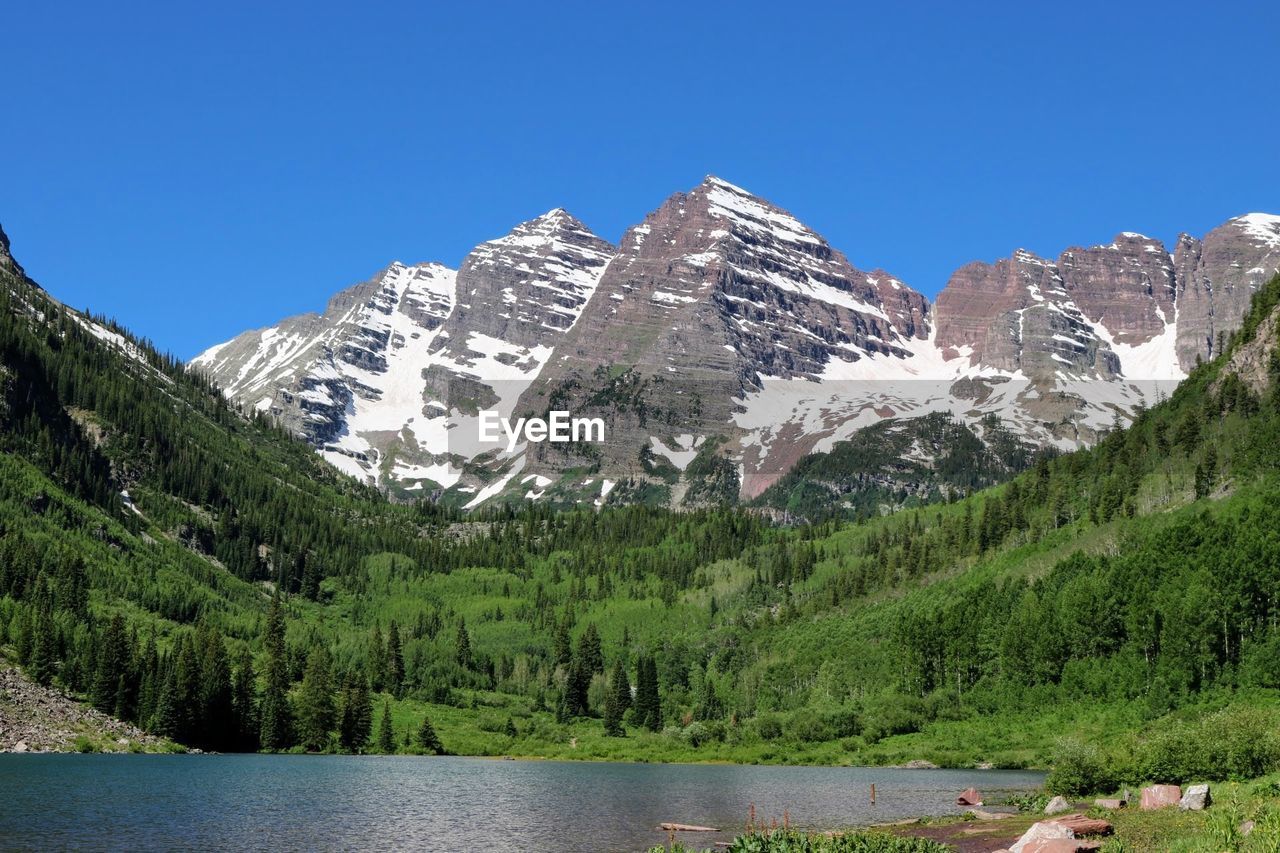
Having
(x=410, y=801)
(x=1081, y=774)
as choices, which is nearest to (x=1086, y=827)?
(x=1081, y=774)

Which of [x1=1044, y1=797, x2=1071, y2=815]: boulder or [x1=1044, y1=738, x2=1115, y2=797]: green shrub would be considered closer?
[x1=1044, y1=797, x2=1071, y2=815]: boulder

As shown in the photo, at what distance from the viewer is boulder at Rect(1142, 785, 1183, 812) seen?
72.9m

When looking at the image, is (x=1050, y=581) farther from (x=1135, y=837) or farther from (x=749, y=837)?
(x=749, y=837)

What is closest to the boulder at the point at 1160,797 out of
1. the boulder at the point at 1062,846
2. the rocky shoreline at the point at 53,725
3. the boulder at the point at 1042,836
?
the boulder at the point at 1042,836

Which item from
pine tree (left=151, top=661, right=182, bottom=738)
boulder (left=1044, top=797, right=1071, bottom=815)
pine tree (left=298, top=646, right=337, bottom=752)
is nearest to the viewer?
boulder (left=1044, top=797, right=1071, bottom=815)

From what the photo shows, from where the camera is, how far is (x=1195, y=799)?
68.4 m

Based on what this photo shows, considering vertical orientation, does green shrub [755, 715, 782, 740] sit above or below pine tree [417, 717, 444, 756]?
above

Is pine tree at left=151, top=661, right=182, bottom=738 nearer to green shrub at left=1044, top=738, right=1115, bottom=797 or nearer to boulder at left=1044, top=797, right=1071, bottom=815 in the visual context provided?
green shrub at left=1044, top=738, right=1115, bottom=797

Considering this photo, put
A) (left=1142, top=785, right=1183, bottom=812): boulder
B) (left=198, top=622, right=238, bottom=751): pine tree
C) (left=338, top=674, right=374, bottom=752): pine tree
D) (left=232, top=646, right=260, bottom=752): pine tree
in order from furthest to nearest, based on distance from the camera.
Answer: (left=338, top=674, right=374, bottom=752): pine tree < (left=232, top=646, right=260, bottom=752): pine tree < (left=198, top=622, right=238, bottom=751): pine tree < (left=1142, top=785, right=1183, bottom=812): boulder

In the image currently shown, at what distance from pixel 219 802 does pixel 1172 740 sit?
69.5 m

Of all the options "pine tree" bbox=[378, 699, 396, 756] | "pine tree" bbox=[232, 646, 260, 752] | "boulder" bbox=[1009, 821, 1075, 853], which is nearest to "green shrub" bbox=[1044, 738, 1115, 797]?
"boulder" bbox=[1009, 821, 1075, 853]

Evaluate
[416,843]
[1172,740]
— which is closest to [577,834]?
[416,843]

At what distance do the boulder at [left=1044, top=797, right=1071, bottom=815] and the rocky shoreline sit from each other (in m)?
114

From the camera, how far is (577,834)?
3351 inches
